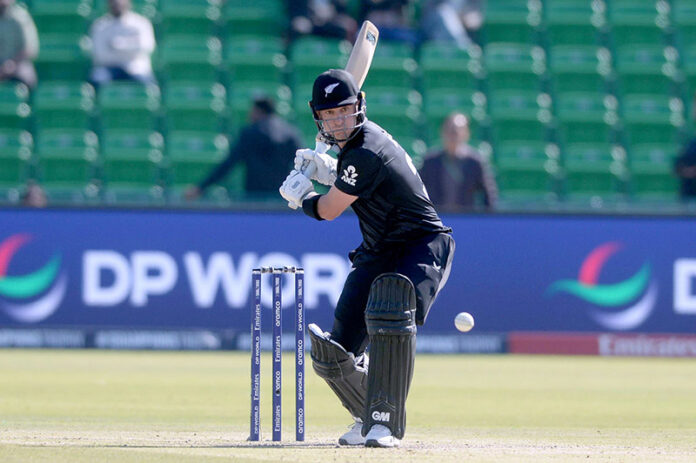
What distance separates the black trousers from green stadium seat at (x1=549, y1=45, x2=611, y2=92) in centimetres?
967

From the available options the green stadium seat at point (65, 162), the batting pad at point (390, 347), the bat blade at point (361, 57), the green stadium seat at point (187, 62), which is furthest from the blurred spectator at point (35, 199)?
the batting pad at point (390, 347)

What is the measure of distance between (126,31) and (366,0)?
293 centimetres

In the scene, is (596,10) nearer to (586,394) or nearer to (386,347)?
(586,394)

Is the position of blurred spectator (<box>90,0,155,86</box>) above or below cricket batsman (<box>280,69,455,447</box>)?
above

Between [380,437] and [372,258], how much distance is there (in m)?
0.88

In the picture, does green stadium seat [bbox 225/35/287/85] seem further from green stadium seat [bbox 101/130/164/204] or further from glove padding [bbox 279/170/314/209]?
glove padding [bbox 279/170/314/209]

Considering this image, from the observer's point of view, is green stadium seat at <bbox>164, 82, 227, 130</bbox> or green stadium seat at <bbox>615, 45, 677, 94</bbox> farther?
green stadium seat at <bbox>615, 45, 677, 94</bbox>

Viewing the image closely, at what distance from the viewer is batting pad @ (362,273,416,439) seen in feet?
19.4

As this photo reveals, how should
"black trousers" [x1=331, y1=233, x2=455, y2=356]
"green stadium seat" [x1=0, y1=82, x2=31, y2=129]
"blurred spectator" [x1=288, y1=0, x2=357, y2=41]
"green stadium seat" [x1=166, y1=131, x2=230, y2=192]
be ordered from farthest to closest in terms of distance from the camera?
"blurred spectator" [x1=288, y1=0, x2=357, y2=41] → "green stadium seat" [x1=0, y1=82, x2=31, y2=129] → "green stadium seat" [x1=166, y1=131, x2=230, y2=192] → "black trousers" [x1=331, y1=233, x2=455, y2=356]

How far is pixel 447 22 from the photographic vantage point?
15.8m

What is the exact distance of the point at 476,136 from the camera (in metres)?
14.9

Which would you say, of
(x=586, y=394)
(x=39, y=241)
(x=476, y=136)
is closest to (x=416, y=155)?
(x=476, y=136)

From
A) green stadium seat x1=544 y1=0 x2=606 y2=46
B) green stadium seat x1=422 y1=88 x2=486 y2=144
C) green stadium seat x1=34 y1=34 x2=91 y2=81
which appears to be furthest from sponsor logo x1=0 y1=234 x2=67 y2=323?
green stadium seat x1=544 y1=0 x2=606 y2=46

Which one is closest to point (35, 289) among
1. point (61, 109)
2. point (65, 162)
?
point (65, 162)
